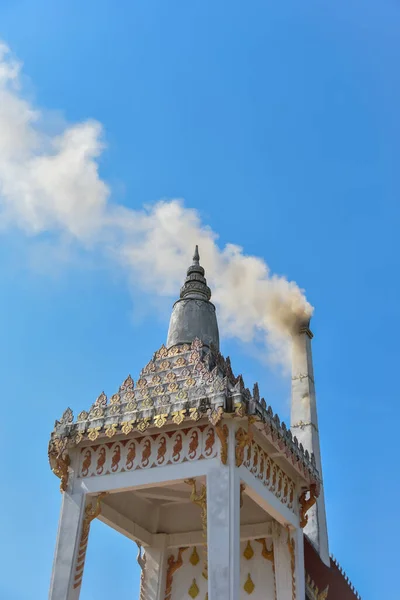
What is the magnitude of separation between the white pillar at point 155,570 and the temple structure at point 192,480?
3cm

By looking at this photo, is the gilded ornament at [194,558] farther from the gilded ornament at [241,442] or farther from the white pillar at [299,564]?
the gilded ornament at [241,442]

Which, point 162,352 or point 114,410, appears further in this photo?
point 162,352

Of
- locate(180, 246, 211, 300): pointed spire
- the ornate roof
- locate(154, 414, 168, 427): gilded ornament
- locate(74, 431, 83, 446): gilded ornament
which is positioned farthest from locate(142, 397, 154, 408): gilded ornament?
locate(180, 246, 211, 300): pointed spire

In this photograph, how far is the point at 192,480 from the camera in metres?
16.0

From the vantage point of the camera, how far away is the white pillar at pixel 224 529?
14.4 m

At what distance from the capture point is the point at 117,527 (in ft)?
63.3

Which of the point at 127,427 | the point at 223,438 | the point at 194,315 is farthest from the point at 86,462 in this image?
the point at 194,315

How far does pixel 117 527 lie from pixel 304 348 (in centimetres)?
1203

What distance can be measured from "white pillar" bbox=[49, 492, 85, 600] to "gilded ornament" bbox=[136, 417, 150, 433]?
2.01 meters

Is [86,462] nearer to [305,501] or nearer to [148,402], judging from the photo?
[148,402]

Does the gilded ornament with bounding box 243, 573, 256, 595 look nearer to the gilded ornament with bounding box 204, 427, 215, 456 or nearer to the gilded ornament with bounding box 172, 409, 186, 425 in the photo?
the gilded ornament with bounding box 204, 427, 215, 456

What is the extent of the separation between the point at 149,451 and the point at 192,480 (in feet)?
4.33

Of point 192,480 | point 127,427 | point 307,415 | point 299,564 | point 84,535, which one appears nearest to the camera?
point 192,480

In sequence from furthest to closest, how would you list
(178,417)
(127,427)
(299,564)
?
(299,564), (127,427), (178,417)
